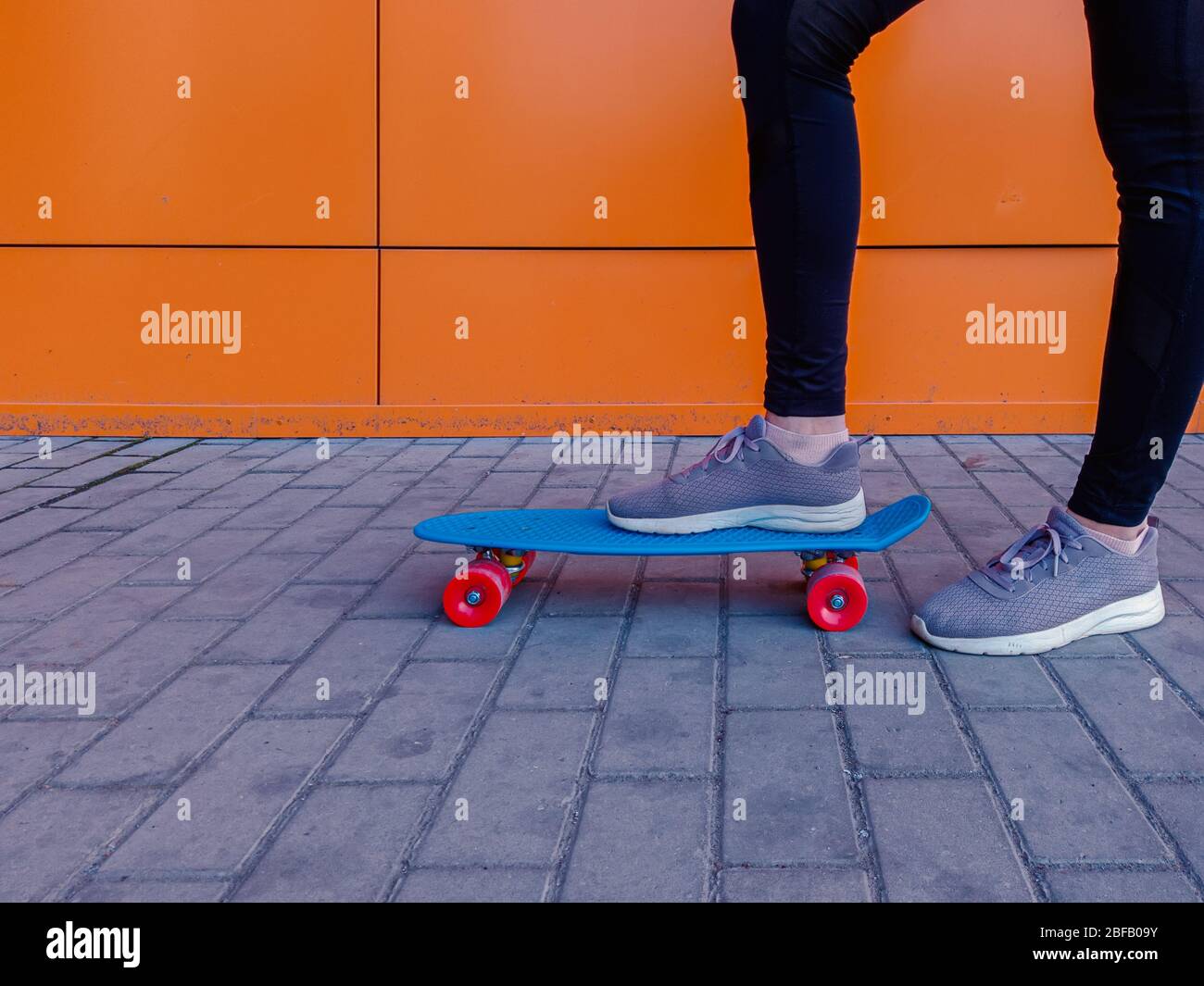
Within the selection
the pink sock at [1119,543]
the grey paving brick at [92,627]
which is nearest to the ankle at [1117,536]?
the pink sock at [1119,543]

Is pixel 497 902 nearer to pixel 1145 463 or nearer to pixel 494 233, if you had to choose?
pixel 1145 463

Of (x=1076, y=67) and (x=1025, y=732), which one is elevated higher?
(x=1076, y=67)

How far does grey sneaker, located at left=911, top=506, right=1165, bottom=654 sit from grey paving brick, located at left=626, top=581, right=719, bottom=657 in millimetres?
403

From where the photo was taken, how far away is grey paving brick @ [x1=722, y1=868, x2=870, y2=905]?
1289mm

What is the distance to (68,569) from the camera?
8.76 ft

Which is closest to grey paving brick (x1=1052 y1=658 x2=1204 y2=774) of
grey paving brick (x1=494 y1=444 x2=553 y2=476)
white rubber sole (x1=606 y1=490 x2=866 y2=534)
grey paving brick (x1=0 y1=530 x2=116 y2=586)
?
white rubber sole (x1=606 y1=490 x2=866 y2=534)

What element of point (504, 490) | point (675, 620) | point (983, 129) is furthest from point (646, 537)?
point (983, 129)

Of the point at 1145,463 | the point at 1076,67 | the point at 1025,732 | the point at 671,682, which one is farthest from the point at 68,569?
the point at 1076,67

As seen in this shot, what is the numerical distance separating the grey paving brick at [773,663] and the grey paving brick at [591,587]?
288 millimetres

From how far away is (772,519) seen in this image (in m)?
2.27

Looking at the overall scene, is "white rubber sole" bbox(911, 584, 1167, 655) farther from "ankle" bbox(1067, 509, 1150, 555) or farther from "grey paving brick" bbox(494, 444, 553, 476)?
"grey paving brick" bbox(494, 444, 553, 476)

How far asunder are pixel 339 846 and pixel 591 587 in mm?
1185

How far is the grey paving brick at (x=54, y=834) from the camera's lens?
1.34m

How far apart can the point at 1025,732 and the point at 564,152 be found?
315cm
